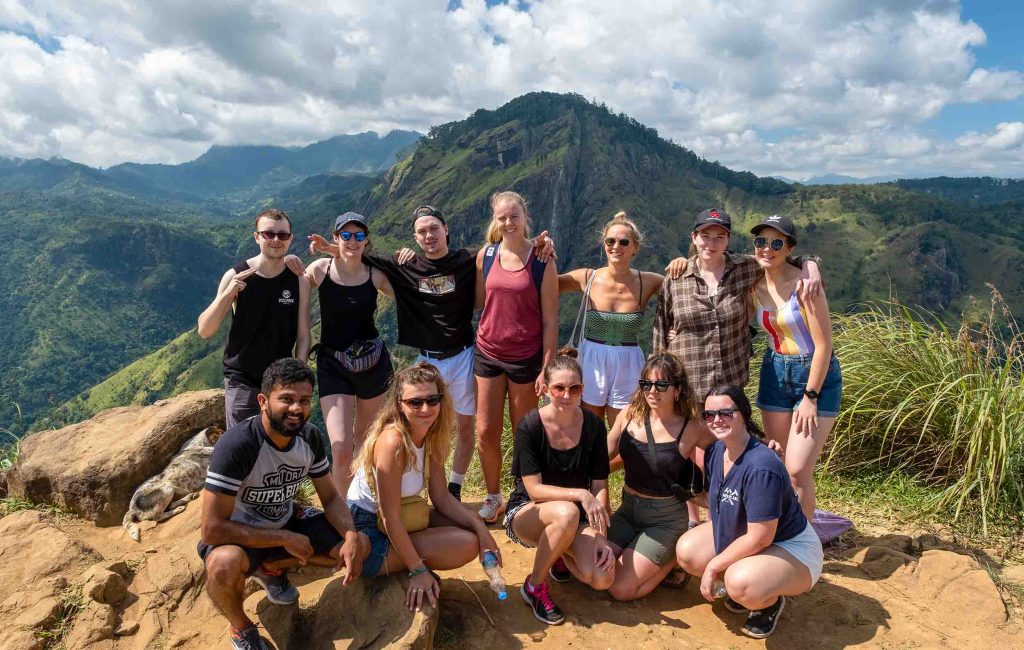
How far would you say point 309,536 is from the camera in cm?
399

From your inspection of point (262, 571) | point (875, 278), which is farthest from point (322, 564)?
point (875, 278)

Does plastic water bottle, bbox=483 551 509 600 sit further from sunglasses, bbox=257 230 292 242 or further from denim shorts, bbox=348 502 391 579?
sunglasses, bbox=257 230 292 242

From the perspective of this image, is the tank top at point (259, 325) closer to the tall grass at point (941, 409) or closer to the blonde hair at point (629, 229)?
the blonde hair at point (629, 229)

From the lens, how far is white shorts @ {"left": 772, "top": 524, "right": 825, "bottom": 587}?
3775 millimetres

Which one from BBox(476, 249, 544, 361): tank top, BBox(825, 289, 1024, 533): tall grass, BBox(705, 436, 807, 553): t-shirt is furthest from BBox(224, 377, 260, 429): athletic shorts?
BBox(825, 289, 1024, 533): tall grass

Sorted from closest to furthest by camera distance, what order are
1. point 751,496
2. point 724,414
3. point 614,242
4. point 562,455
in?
point 751,496 < point 724,414 < point 562,455 < point 614,242

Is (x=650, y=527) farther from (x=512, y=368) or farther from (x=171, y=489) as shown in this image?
(x=171, y=489)

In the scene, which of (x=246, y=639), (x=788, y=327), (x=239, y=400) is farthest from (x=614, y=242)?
(x=246, y=639)

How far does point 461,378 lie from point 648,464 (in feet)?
6.31

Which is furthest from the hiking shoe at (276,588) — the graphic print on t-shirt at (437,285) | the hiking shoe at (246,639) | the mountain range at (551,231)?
the mountain range at (551,231)

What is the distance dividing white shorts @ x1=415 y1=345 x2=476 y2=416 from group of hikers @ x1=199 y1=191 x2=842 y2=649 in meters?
0.02

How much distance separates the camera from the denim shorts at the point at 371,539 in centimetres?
388

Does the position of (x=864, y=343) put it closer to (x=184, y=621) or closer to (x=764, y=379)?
(x=764, y=379)

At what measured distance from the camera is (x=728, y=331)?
15.3 ft
